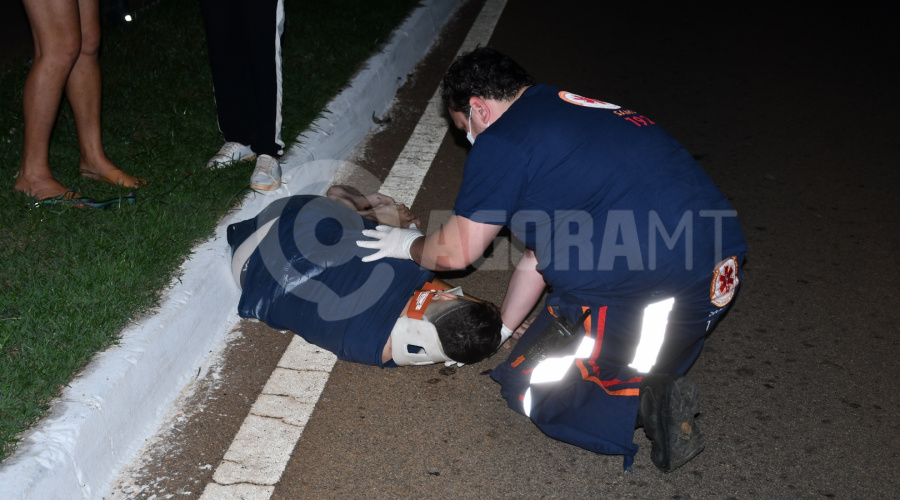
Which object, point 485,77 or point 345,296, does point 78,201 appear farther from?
point 485,77

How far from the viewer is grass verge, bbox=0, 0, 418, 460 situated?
9.09 ft

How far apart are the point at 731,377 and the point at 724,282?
468 mm

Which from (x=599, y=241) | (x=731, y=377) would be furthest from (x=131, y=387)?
(x=731, y=377)

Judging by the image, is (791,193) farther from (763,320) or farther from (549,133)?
(549,133)

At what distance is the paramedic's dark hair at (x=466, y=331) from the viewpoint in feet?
9.87

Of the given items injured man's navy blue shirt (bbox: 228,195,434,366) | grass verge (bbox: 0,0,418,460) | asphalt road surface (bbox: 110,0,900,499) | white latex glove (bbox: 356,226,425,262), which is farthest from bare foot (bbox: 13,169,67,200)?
white latex glove (bbox: 356,226,425,262)

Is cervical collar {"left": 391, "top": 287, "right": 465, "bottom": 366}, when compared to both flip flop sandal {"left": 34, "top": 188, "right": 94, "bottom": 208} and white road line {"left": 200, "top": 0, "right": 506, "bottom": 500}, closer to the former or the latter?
white road line {"left": 200, "top": 0, "right": 506, "bottom": 500}

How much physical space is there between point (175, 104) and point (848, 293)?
349cm

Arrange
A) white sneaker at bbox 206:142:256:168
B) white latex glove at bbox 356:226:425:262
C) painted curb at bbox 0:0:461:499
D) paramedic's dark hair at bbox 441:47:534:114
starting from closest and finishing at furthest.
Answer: painted curb at bbox 0:0:461:499 → paramedic's dark hair at bbox 441:47:534:114 → white latex glove at bbox 356:226:425:262 → white sneaker at bbox 206:142:256:168

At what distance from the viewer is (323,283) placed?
3.22m

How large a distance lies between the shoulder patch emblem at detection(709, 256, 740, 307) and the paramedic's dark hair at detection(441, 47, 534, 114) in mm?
902

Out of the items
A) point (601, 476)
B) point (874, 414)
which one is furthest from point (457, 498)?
point (874, 414)

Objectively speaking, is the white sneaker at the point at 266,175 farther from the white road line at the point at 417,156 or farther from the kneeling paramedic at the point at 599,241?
the kneeling paramedic at the point at 599,241

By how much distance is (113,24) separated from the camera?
556cm
